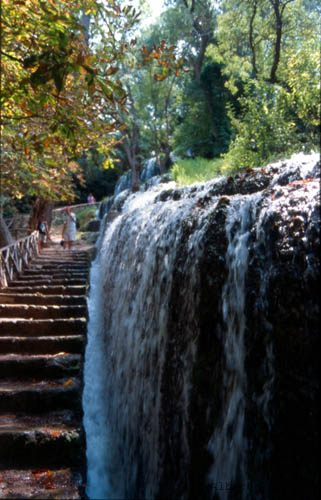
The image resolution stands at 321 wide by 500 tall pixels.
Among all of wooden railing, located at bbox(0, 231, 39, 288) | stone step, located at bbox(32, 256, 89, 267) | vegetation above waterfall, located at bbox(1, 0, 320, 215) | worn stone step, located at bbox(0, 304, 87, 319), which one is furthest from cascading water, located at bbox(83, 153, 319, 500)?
stone step, located at bbox(32, 256, 89, 267)

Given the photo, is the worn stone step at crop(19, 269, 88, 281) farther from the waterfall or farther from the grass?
the waterfall

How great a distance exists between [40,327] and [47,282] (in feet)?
7.65

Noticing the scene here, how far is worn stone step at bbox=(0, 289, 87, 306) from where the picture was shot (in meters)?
7.05

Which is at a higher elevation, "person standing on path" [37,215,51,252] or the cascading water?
"person standing on path" [37,215,51,252]

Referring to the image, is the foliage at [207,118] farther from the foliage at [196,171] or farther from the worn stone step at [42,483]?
the worn stone step at [42,483]

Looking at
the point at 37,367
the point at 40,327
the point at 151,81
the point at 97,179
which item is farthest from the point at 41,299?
the point at 97,179

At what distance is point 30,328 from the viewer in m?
5.94

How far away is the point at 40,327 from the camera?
19.6ft

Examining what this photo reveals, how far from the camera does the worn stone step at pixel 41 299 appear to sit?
7051 millimetres

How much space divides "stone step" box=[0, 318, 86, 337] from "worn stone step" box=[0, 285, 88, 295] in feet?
5.13

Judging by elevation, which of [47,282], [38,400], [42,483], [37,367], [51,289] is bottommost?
[42,483]

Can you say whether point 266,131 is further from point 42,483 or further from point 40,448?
point 42,483

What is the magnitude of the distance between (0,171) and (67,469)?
7402 mm

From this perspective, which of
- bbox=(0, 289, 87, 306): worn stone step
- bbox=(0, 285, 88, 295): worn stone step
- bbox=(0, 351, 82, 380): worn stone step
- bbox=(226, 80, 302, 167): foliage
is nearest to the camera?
bbox=(0, 351, 82, 380): worn stone step
